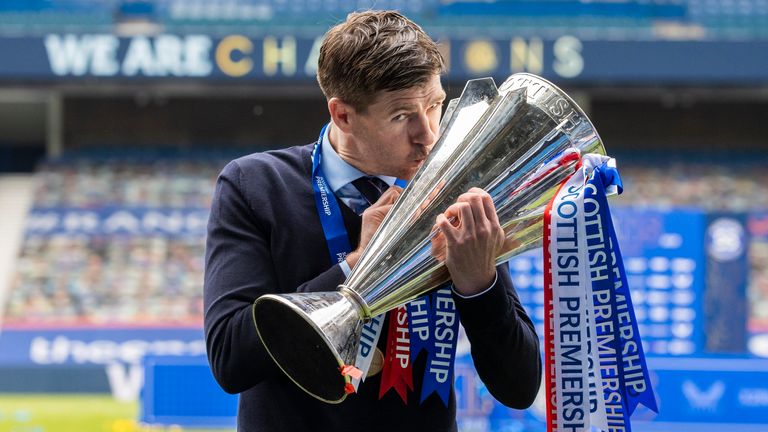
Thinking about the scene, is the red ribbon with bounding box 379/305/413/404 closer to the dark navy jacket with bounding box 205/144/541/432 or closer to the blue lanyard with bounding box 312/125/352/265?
the dark navy jacket with bounding box 205/144/541/432

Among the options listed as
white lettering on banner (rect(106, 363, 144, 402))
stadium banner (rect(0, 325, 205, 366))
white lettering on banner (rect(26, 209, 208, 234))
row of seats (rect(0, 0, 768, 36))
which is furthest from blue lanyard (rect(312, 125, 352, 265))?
row of seats (rect(0, 0, 768, 36))

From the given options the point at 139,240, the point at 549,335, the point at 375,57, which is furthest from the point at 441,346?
the point at 139,240

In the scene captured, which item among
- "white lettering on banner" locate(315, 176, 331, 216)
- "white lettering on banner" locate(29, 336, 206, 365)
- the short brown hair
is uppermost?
the short brown hair

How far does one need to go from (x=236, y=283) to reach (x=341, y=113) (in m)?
0.28

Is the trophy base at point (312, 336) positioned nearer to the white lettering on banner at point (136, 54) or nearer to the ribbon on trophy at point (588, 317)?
the ribbon on trophy at point (588, 317)

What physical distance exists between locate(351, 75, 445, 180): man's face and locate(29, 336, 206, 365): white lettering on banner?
10.5m

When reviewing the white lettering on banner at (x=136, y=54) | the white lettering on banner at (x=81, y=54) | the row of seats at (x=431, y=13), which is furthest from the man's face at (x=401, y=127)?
the row of seats at (x=431, y=13)

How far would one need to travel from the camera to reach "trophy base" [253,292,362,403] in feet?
4.79

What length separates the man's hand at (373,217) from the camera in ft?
5.22

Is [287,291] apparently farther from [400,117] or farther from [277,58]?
[277,58]

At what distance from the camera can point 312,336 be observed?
4.82 feet

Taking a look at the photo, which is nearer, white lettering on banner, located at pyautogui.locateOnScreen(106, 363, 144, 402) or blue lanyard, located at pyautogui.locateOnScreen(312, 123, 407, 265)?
blue lanyard, located at pyautogui.locateOnScreen(312, 123, 407, 265)

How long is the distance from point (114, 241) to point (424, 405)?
12.6 metres

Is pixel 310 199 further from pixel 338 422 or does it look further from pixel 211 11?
pixel 211 11
